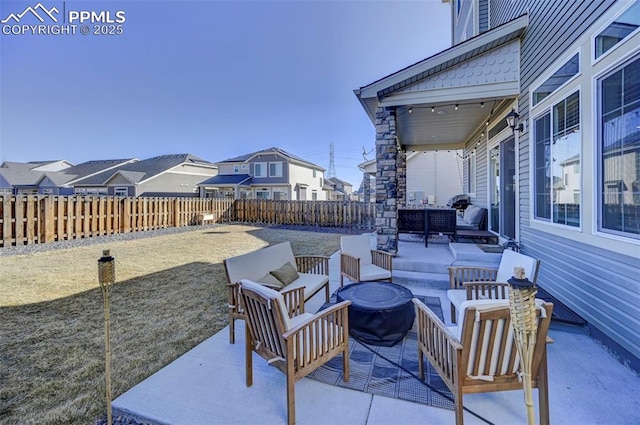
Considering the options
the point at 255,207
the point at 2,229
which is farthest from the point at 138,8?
the point at 255,207

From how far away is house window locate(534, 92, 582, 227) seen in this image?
333cm

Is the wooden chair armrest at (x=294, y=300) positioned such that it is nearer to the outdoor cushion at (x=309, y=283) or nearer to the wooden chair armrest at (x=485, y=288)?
the outdoor cushion at (x=309, y=283)

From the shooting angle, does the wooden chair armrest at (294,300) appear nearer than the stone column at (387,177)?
Yes

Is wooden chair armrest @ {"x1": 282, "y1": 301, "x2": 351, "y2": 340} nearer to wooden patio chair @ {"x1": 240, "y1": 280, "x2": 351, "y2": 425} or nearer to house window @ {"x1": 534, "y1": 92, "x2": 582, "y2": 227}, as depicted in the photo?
wooden patio chair @ {"x1": 240, "y1": 280, "x2": 351, "y2": 425}

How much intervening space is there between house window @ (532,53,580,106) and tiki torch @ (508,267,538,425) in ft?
11.1

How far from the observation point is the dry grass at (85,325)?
2.23 metres

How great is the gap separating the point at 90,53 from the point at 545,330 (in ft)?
49.9

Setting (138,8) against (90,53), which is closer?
(138,8)

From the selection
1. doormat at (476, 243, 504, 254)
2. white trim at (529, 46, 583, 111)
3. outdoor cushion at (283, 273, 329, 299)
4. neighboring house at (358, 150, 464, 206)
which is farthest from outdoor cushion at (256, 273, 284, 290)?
neighboring house at (358, 150, 464, 206)

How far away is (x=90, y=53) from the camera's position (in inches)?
417

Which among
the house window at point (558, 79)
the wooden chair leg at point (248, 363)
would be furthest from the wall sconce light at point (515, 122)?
the wooden chair leg at point (248, 363)

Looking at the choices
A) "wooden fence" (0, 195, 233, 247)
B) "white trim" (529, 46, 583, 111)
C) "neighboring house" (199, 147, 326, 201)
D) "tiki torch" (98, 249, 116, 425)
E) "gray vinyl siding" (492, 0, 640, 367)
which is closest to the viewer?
"tiki torch" (98, 249, 116, 425)

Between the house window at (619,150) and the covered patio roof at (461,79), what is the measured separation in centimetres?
245

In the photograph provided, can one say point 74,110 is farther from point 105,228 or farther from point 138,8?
point 138,8
